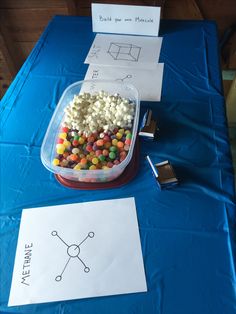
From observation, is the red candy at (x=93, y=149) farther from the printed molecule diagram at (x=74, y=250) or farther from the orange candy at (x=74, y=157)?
the printed molecule diagram at (x=74, y=250)

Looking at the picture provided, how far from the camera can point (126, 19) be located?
1147 millimetres

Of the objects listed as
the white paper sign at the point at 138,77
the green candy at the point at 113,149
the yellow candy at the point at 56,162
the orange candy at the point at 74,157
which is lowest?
the yellow candy at the point at 56,162

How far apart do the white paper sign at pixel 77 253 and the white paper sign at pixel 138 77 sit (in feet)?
1.35

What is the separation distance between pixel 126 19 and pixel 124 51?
154 millimetres

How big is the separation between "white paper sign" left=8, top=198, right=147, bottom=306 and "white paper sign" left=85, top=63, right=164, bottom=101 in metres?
0.41

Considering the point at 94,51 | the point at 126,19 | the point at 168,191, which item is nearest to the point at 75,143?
the point at 168,191

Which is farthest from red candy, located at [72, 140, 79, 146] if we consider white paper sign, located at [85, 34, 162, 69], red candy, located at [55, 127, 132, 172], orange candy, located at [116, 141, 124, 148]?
white paper sign, located at [85, 34, 162, 69]

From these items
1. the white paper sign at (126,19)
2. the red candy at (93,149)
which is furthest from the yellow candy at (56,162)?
the white paper sign at (126,19)

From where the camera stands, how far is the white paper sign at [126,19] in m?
1.12

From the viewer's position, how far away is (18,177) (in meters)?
0.73

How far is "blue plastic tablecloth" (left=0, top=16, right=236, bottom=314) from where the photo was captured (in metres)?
0.54

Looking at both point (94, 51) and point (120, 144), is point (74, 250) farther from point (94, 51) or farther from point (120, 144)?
point (94, 51)

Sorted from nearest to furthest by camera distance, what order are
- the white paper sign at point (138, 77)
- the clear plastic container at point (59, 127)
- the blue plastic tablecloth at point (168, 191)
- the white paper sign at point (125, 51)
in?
the blue plastic tablecloth at point (168, 191) → the clear plastic container at point (59, 127) → the white paper sign at point (138, 77) → the white paper sign at point (125, 51)

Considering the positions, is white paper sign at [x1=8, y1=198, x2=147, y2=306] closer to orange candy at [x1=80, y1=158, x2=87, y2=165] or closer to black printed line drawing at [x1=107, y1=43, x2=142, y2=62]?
orange candy at [x1=80, y1=158, x2=87, y2=165]
